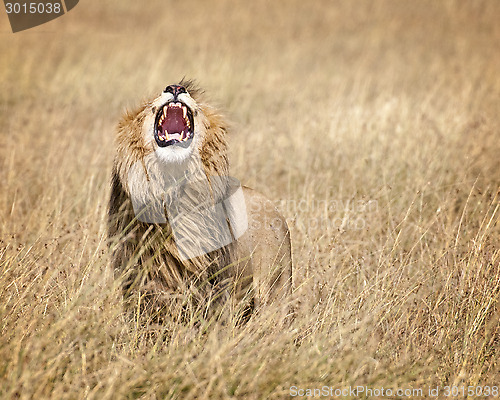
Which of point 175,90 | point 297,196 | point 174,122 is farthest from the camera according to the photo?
point 297,196

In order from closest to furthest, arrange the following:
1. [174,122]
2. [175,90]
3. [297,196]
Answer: [175,90]
[174,122]
[297,196]

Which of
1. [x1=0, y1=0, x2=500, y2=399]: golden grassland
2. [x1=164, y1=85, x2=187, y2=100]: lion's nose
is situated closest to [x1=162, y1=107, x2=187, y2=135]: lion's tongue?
[x1=164, y1=85, x2=187, y2=100]: lion's nose

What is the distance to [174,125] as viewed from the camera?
3408mm

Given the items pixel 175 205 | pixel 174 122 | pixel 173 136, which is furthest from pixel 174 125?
pixel 175 205

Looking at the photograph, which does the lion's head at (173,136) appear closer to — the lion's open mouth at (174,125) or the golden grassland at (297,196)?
the lion's open mouth at (174,125)

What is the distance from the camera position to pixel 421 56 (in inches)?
456

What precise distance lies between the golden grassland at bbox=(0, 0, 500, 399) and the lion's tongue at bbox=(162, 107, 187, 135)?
2.19ft

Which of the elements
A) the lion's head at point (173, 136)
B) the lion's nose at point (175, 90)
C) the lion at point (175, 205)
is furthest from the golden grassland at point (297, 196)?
the lion's nose at point (175, 90)

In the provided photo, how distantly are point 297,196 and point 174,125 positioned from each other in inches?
84.8

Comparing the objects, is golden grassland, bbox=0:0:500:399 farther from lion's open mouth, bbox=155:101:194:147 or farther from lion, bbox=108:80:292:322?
lion's open mouth, bbox=155:101:194:147

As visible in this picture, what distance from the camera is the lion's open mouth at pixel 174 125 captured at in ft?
10.7

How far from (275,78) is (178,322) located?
24.1 feet

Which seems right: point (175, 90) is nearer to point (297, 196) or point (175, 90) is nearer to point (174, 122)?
point (174, 122)

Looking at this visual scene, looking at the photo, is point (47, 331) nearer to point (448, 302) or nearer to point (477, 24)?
point (448, 302)
